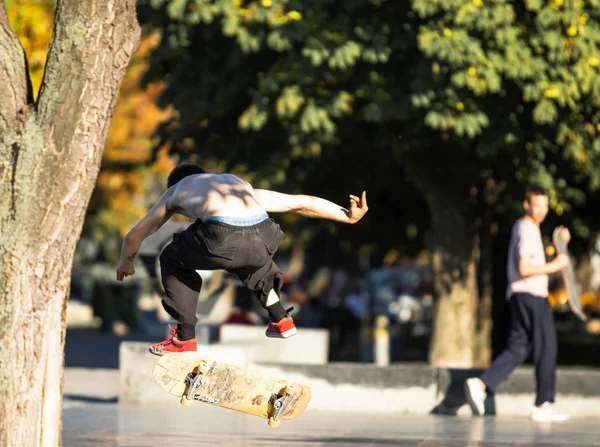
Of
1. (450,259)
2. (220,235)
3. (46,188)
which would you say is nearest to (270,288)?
(220,235)

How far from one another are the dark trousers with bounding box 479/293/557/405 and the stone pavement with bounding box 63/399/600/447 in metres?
0.35

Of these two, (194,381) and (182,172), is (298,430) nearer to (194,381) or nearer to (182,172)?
(194,381)

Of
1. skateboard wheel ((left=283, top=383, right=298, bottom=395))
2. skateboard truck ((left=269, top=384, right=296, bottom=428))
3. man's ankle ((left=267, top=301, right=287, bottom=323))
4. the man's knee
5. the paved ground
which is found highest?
the man's knee

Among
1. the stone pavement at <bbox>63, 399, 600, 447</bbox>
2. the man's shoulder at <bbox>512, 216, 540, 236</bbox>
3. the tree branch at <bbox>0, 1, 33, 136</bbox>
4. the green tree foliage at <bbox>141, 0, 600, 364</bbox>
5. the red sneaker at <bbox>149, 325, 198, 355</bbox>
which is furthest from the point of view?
the green tree foliage at <bbox>141, 0, 600, 364</bbox>

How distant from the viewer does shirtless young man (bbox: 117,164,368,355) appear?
6.16 metres

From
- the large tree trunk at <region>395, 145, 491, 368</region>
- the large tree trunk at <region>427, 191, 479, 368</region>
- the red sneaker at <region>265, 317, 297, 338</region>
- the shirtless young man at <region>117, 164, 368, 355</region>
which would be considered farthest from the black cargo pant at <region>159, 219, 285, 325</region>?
the large tree trunk at <region>427, 191, 479, 368</region>

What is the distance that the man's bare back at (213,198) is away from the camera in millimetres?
6164

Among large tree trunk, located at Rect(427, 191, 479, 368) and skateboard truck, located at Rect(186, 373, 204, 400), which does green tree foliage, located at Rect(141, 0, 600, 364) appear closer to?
large tree trunk, located at Rect(427, 191, 479, 368)

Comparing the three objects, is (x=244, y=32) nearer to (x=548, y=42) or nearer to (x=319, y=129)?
(x=319, y=129)

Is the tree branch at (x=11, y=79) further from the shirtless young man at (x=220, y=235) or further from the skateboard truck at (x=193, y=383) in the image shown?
the skateboard truck at (x=193, y=383)

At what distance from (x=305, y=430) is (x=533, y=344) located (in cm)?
212

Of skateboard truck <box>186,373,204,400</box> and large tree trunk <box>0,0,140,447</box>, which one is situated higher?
large tree trunk <box>0,0,140,447</box>

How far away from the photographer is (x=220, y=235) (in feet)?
20.1

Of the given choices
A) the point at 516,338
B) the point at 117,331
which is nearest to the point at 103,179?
the point at 117,331
